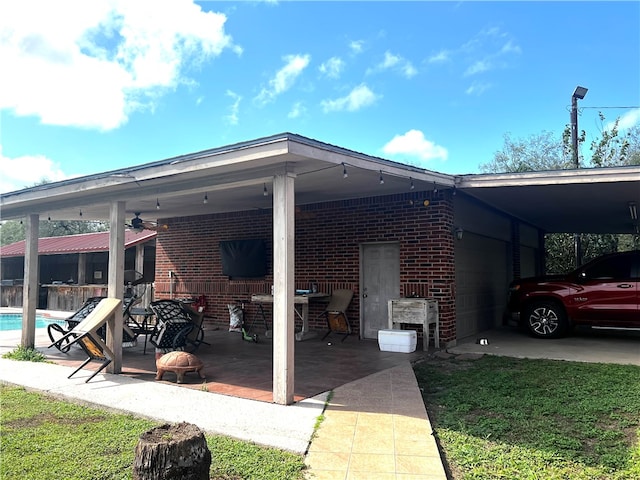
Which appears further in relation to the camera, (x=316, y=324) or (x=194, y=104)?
(x=194, y=104)

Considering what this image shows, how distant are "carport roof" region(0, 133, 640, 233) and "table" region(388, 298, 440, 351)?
1.99m

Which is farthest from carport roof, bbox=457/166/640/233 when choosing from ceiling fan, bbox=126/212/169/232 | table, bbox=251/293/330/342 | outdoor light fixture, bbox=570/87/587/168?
ceiling fan, bbox=126/212/169/232

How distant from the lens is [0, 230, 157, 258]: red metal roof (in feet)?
54.4

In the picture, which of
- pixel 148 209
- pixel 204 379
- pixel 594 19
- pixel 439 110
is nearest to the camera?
pixel 204 379

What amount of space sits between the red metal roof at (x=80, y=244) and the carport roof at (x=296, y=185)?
18.6ft

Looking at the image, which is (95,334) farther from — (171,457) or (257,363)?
(171,457)

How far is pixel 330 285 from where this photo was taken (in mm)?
9297

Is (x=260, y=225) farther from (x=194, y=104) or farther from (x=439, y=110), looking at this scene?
(x=439, y=110)

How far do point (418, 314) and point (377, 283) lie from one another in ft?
5.05

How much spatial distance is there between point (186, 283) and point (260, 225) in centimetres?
297

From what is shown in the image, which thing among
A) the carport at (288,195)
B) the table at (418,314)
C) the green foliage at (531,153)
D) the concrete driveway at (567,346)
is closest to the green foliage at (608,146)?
the green foliage at (531,153)

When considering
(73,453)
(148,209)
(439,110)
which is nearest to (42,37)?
(148,209)

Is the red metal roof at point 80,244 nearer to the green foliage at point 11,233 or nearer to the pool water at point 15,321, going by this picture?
the pool water at point 15,321

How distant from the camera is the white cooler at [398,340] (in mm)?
7406
